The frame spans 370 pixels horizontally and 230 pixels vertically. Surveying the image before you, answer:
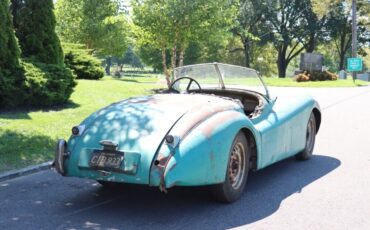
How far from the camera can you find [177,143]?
4.57 metres

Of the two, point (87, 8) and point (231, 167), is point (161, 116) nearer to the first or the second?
point (231, 167)

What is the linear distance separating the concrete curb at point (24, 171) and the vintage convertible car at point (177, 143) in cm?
151

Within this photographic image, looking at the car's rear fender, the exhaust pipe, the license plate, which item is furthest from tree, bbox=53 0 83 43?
the car's rear fender

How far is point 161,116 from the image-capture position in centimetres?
497

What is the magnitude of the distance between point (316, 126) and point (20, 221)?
4.55 metres

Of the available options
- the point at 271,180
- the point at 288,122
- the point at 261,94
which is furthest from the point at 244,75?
the point at 271,180

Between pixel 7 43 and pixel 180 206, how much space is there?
6.99 metres

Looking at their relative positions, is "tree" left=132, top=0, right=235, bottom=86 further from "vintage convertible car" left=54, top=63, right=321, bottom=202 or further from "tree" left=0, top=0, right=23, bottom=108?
"vintage convertible car" left=54, top=63, right=321, bottom=202

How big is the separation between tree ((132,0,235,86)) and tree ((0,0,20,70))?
9.42m

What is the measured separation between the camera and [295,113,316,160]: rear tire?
23.4 ft

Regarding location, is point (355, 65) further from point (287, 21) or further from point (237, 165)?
point (237, 165)

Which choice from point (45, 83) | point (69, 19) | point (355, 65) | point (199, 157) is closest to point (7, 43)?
point (45, 83)

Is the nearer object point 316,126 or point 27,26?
point 316,126

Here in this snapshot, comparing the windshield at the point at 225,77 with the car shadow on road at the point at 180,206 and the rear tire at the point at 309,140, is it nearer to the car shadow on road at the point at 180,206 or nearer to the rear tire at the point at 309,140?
the rear tire at the point at 309,140
